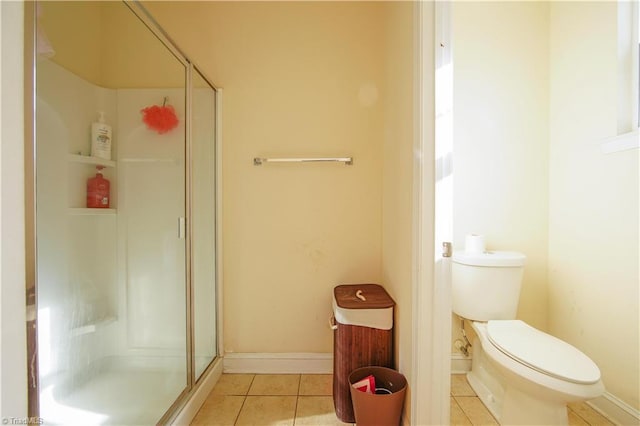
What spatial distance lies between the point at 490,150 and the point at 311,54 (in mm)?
1213

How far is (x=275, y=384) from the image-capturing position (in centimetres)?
156

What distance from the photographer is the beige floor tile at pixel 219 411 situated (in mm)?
1287

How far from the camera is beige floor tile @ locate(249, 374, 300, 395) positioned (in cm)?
150

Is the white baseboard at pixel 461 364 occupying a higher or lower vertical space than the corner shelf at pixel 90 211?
lower

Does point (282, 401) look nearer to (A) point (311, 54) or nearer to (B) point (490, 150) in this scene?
(B) point (490, 150)

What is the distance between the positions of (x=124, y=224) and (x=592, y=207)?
2341 mm

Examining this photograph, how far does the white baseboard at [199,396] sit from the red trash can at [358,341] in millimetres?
680

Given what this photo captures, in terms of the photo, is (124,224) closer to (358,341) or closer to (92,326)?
(92,326)

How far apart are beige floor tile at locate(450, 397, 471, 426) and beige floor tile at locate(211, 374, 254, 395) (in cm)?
105

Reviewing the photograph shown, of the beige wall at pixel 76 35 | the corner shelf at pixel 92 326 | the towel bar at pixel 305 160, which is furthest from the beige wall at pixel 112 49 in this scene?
the corner shelf at pixel 92 326

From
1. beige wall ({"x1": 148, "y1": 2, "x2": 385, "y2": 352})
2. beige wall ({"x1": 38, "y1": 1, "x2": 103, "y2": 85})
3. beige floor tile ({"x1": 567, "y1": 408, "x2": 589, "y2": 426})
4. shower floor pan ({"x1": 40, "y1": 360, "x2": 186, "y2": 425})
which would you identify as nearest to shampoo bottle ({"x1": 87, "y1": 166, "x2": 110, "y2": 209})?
beige wall ({"x1": 38, "y1": 1, "x2": 103, "y2": 85})

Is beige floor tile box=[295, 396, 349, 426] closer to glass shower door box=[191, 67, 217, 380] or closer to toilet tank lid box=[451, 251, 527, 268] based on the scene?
glass shower door box=[191, 67, 217, 380]

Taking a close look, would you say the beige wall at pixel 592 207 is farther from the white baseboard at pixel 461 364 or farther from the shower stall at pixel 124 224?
the shower stall at pixel 124 224

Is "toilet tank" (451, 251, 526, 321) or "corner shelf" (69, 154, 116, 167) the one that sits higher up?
"corner shelf" (69, 154, 116, 167)
